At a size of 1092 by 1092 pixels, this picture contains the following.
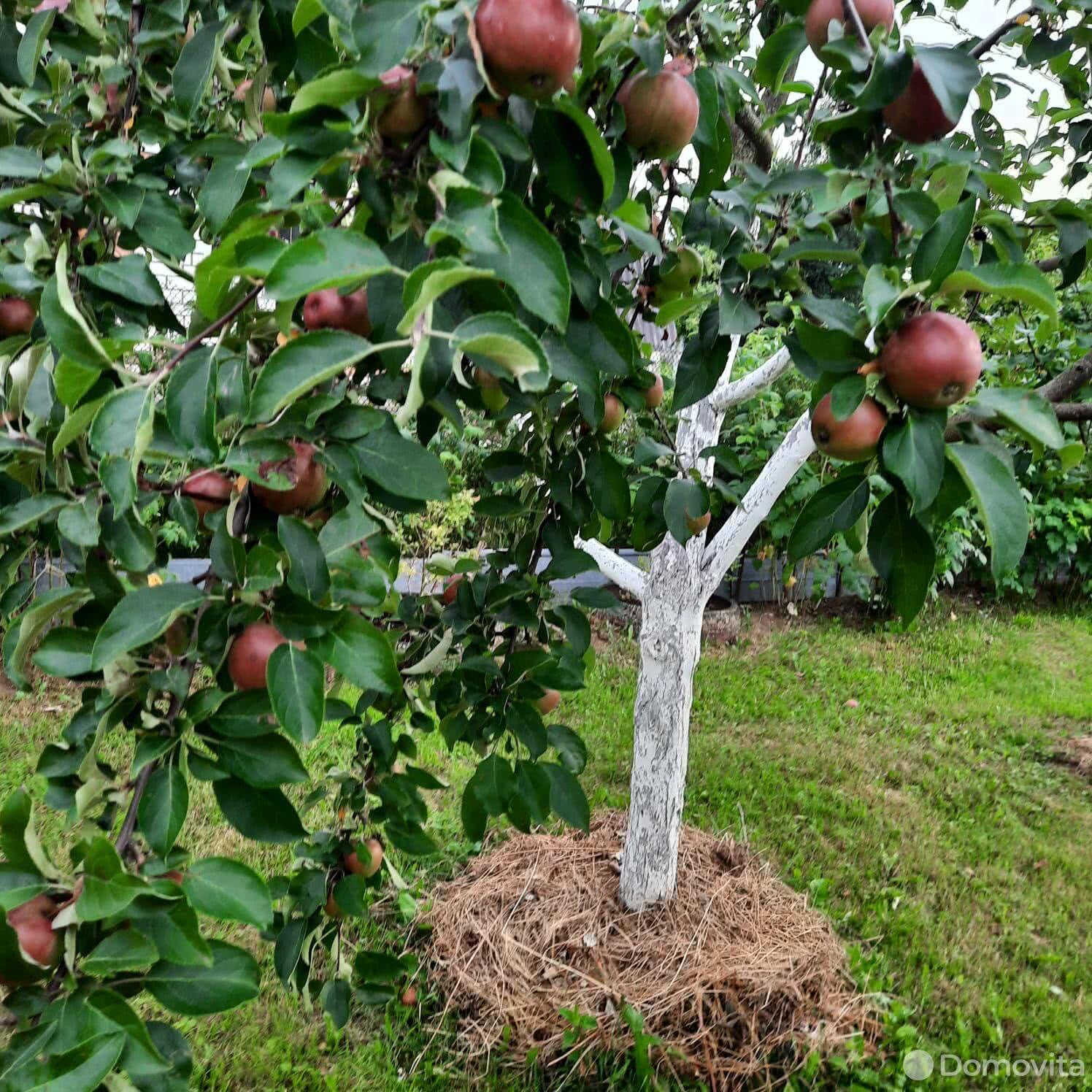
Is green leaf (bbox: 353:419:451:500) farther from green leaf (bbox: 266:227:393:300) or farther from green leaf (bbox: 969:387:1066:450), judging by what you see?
green leaf (bbox: 969:387:1066:450)

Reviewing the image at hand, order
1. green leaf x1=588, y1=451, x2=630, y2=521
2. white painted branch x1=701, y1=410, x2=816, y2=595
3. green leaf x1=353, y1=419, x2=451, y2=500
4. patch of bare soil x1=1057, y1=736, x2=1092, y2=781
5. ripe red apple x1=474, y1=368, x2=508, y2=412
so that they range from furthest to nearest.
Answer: patch of bare soil x1=1057, y1=736, x2=1092, y2=781
white painted branch x1=701, y1=410, x2=816, y2=595
green leaf x1=588, y1=451, x2=630, y2=521
ripe red apple x1=474, y1=368, x2=508, y2=412
green leaf x1=353, y1=419, x2=451, y2=500

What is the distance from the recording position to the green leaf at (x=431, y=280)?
455 mm

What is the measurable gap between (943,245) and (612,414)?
0.60 meters

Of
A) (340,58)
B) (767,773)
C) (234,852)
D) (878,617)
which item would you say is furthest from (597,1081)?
(878,617)

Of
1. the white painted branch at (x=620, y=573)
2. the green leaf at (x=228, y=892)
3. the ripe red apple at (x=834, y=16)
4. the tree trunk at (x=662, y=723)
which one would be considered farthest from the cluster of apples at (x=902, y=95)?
the white painted branch at (x=620, y=573)

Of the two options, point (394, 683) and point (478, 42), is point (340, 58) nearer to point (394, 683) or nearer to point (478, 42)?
point (478, 42)

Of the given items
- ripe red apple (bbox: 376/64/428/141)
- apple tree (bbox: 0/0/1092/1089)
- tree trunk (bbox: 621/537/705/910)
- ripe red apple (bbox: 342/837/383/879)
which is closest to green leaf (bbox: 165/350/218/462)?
apple tree (bbox: 0/0/1092/1089)

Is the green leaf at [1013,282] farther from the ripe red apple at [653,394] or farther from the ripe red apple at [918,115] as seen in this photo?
the ripe red apple at [653,394]

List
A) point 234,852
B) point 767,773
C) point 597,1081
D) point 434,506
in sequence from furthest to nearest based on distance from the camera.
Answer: point 434,506
point 767,773
point 234,852
point 597,1081

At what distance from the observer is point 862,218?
794 millimetres

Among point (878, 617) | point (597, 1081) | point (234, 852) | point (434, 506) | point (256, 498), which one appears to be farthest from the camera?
point (878, 617)

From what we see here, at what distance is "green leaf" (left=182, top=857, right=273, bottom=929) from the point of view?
65cm

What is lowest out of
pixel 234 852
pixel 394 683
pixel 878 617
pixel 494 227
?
pixel 878 617

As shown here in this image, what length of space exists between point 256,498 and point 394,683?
0.23 meters
